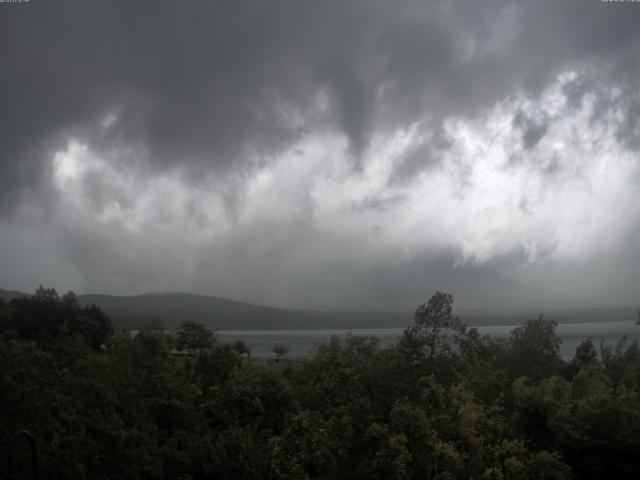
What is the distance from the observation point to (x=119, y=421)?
27.8 meters

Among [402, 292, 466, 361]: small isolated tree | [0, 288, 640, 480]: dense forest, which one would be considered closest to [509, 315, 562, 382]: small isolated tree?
[0, 288, 640, 480]: dense forest

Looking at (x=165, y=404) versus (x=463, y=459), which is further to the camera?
(x=165, y=404)

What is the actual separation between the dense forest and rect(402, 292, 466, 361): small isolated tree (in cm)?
8

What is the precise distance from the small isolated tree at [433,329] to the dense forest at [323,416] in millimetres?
79

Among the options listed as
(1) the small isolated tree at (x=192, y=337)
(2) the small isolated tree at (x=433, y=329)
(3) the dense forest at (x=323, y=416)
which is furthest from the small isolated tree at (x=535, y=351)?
(1) the small isolated tree at (x=192, y=337)

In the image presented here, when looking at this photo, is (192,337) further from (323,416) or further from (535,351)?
(535,351)

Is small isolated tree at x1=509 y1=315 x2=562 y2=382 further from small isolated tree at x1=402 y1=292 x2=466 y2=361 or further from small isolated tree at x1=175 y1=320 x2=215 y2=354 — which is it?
small isolated tree at x1=175 y1=320 x2=215 y2=354

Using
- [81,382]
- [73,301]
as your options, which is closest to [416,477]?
[81,382]

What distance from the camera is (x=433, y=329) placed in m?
38.9

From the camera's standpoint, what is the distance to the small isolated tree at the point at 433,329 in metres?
38.5

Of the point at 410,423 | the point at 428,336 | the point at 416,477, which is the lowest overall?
the point at 416,477

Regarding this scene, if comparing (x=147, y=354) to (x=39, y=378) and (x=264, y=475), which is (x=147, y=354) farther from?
(x=264, y=475)

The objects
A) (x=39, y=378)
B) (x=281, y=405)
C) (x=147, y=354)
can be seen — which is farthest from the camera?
(x=147, y=354)

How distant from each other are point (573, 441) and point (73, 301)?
108108mm
